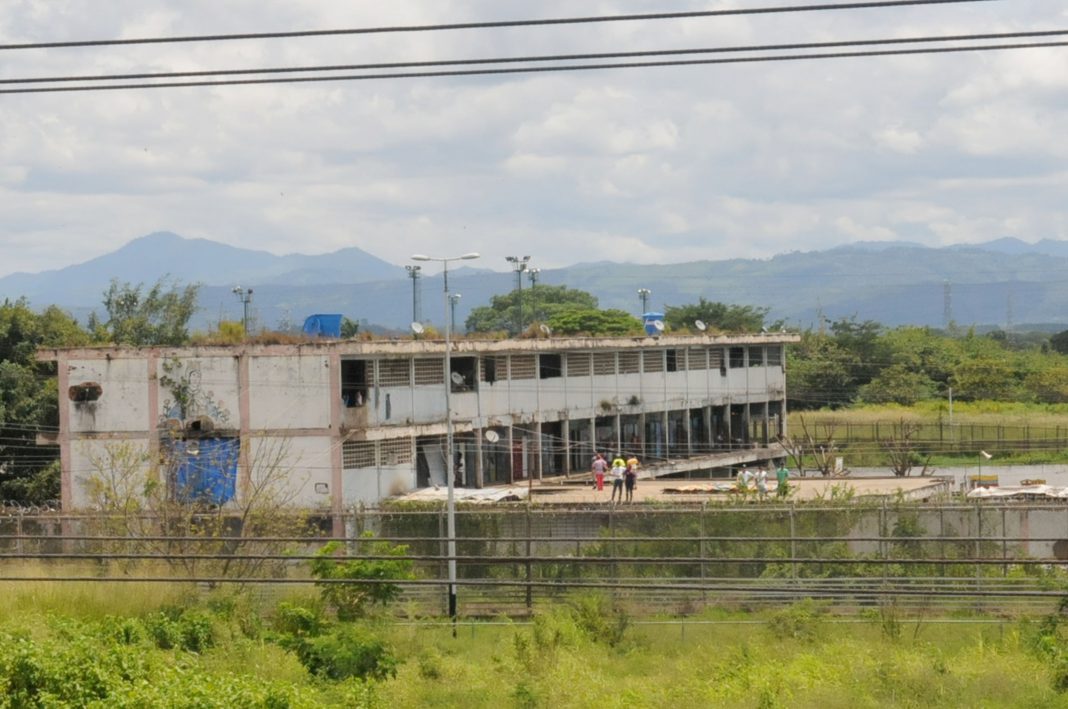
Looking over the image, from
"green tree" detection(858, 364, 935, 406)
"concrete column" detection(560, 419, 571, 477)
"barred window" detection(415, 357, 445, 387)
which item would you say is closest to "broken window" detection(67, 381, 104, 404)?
"barred window" detection(415, 357, 445, 387)

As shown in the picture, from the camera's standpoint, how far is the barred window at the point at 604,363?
44094 millimetres

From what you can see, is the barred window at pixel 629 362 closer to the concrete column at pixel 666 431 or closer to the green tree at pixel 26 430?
the concrete column at pixel 666 431

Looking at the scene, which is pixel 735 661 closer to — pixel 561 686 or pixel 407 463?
pixel 561 686

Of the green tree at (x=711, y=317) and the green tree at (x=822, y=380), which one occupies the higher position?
the green tree at (x=711, y=317)

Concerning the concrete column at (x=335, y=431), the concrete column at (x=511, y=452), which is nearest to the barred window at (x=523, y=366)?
the concrete column at (x=511, y=452)

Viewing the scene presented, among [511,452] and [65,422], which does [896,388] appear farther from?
[65,422]

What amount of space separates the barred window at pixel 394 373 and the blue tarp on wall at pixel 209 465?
3967 mm

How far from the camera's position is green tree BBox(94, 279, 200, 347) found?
53.0 meters

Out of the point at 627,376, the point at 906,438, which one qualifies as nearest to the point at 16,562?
the point at 627,376

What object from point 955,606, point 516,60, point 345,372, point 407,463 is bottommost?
point 955,606

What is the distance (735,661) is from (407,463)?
17015mm

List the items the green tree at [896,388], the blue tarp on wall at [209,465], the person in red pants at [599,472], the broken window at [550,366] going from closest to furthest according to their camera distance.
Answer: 1. the blue tarp on wall at [209,465]
2. the person in red pants at [599,472]
3. the broken window at [550,366]
4. the green tree at [896,388]

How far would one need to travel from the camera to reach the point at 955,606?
81.7 ft

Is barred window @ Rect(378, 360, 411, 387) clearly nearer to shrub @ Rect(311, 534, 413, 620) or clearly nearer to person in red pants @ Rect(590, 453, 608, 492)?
person in red pants @ Rect(590, 453, 608, 492)
